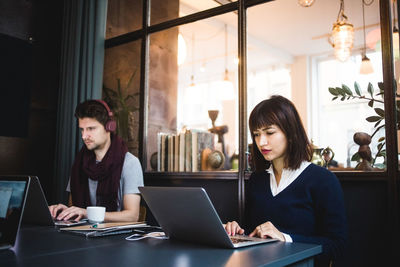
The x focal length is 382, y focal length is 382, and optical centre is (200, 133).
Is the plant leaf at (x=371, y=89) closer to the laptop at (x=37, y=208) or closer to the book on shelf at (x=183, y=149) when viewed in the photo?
the book on shelf at (x=183, y=149)

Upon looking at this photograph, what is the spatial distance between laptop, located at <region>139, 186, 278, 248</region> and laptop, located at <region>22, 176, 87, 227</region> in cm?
50

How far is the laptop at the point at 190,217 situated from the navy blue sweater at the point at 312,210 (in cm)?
29

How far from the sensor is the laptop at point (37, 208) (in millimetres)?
1464

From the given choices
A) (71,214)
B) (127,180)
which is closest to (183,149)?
(127,180)

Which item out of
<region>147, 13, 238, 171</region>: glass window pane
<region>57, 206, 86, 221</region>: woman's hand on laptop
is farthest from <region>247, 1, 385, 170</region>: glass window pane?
<region>57, 206, 86, 221</region>: woman's hand on laptop

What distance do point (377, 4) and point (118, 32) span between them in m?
1.94

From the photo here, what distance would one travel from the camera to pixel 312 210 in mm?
1447

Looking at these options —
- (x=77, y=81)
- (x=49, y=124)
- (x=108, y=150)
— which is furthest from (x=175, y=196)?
(x=49, y=124)

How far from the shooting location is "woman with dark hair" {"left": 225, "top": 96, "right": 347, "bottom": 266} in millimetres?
1348

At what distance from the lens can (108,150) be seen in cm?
224

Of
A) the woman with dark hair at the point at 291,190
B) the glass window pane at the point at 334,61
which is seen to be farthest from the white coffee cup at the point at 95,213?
the glass window pane at the point at 334,61

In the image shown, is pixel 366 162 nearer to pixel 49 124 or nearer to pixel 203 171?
pixel 203 171

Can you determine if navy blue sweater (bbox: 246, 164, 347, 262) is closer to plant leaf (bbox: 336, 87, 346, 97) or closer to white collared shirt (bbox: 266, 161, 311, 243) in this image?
white collared shirt (bbox: 266, 161, 311, 243)

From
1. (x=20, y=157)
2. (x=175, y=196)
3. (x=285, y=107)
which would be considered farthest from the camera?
(x=20, y=157)
